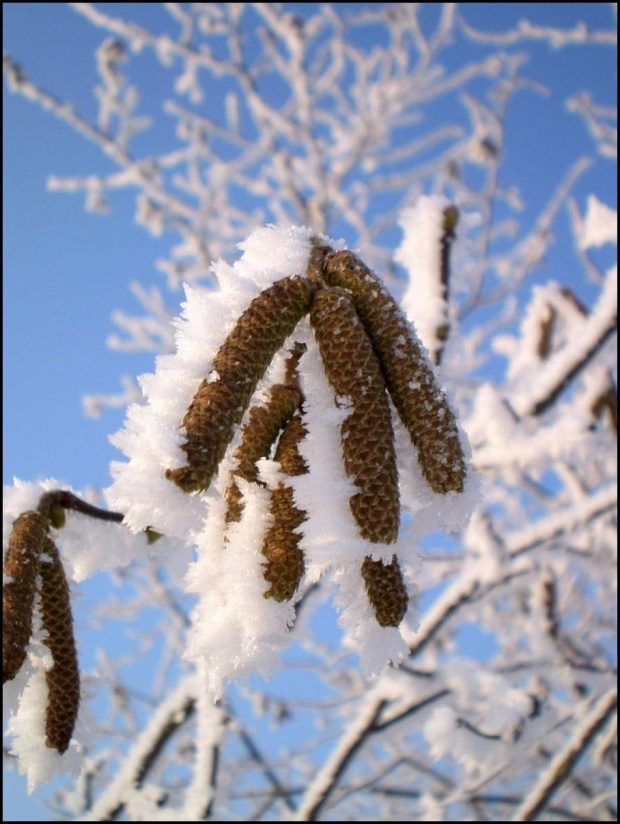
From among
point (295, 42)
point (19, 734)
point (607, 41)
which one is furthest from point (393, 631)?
point (295, 42)

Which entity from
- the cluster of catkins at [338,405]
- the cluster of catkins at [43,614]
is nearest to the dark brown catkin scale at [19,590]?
the cluster of catkins at [43,614]

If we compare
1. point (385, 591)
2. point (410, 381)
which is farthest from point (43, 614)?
point (410, 381)

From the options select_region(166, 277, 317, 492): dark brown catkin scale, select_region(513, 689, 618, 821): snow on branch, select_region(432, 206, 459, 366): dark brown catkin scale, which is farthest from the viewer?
select_region(513, 689, 618, 821): snow on branch

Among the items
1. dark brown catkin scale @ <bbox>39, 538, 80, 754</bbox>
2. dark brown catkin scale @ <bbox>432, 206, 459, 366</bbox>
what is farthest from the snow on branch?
dark brown catkin scale @ <bbox>39, 538, 80, 754</bbox>

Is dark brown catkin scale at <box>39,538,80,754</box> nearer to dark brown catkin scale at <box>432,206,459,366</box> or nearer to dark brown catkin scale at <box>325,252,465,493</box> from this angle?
dark brown catkin scale at <box>325,252,465,493</box>

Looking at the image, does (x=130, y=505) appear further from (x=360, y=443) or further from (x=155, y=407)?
(x=360, y=443)

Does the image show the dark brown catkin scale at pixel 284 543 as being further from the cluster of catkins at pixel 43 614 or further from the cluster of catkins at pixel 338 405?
the cluster of catkins at pixel 43 614
